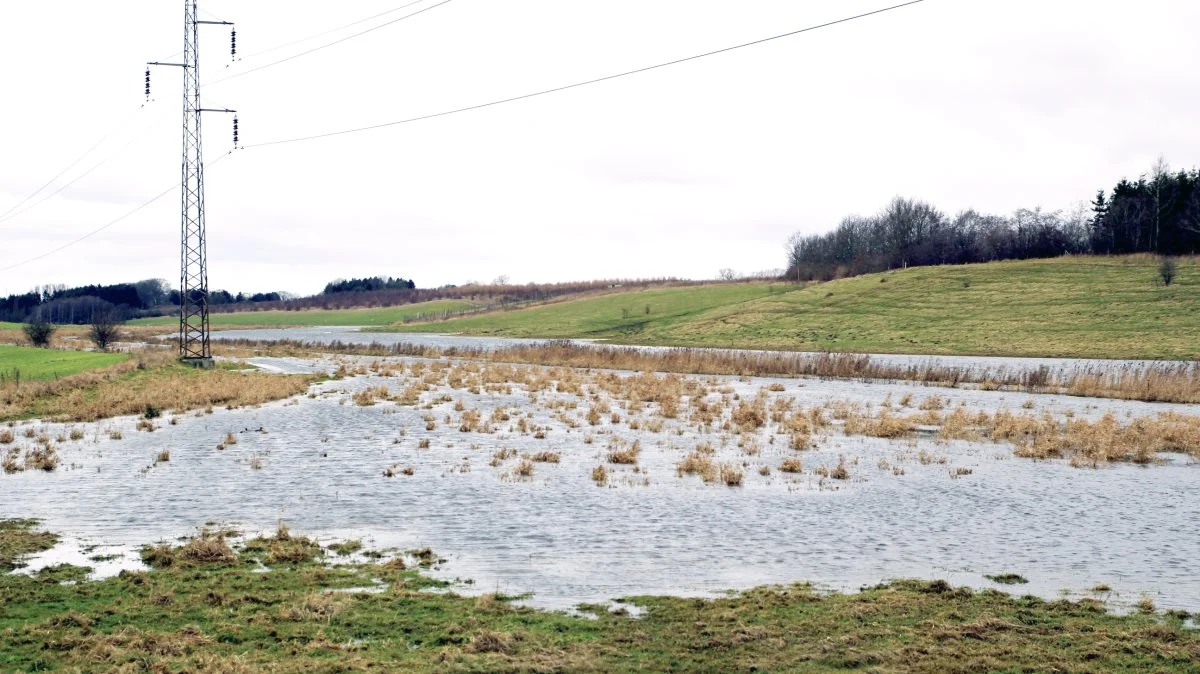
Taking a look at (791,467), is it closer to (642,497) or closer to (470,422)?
(642,497)

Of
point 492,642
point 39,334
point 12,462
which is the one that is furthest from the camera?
point 39,334

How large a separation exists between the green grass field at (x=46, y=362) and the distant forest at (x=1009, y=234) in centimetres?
10332

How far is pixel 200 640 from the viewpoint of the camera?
1006cm

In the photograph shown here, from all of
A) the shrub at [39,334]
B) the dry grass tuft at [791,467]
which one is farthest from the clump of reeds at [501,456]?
the shrub at [39,334]

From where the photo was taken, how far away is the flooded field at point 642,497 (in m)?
14.2

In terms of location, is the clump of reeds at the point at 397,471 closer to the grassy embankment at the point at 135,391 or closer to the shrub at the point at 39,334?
the grassy embankment at the point at 135,391

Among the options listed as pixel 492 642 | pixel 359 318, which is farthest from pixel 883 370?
pixel 359 318

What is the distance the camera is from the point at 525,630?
10.7 m

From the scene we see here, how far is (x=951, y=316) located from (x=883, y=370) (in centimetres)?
3460

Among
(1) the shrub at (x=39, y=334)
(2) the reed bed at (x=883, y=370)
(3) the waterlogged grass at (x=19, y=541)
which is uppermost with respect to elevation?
(1) the shrub at (x=39, y=334)

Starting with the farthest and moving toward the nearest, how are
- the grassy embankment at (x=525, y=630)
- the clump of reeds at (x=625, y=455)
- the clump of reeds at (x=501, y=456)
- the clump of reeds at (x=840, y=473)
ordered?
the clump of reeds at (x=625, y=455)
the clump of reeds at (x=501, y=456)
the clump of reeds at (x=840, y=473)
the grassy embankment at (x=525, y=630)

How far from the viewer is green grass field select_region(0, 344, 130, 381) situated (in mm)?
43375

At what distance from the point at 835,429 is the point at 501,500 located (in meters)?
15.3

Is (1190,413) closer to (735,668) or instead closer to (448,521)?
(448,521)
